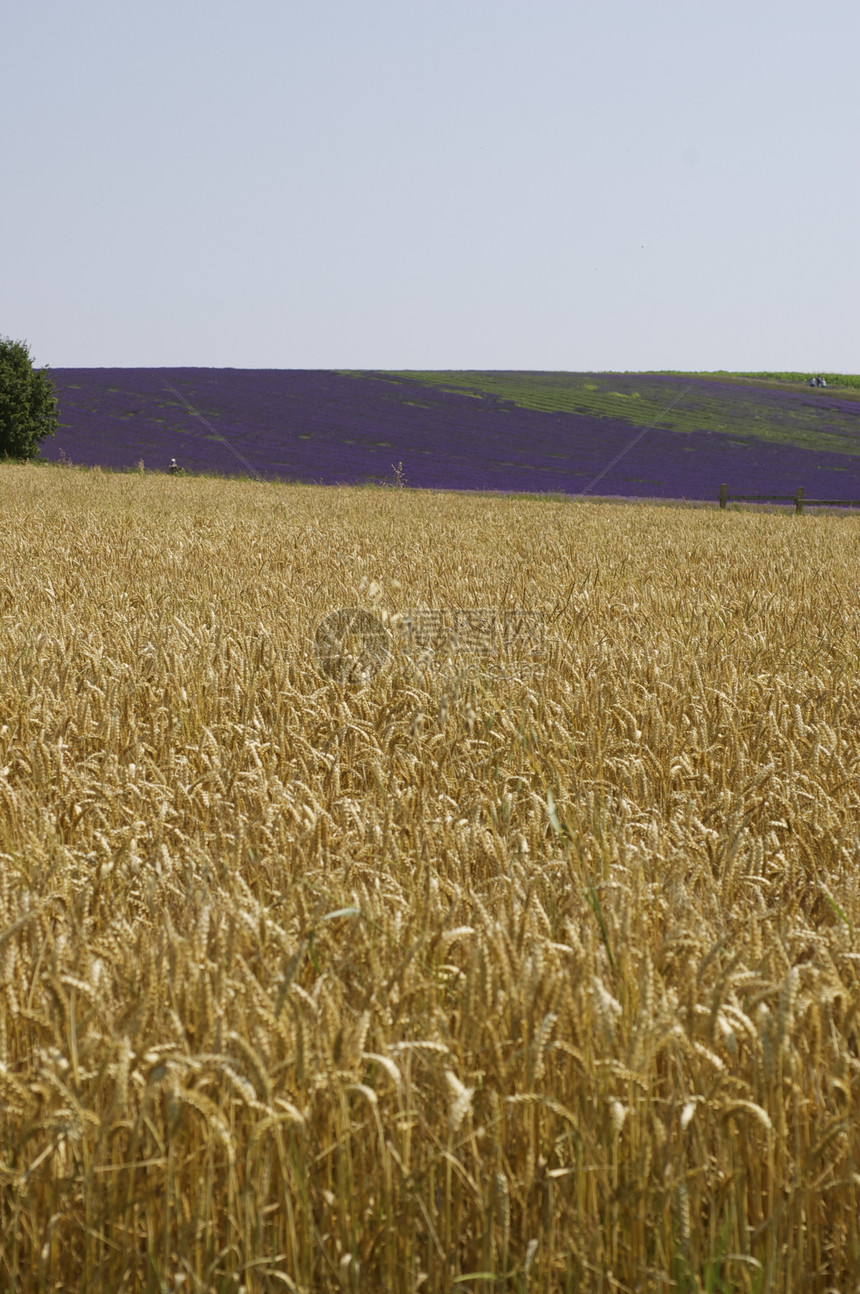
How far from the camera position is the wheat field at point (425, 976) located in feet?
4.03

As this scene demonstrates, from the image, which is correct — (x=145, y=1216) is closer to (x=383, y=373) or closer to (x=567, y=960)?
(x=567, y=960)

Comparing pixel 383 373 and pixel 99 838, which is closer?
pixel 99 838

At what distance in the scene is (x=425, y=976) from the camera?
5.48 feet

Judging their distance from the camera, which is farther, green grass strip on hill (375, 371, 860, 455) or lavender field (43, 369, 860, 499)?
green grass strip on hill (375, 371, 860, 455)

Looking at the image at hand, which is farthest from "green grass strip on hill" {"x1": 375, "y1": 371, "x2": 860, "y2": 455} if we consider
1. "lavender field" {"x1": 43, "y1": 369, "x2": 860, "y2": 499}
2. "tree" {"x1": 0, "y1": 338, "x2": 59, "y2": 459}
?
"tree" {"x1": 0, "y1": 338, "x2": 59, "y2": 459}

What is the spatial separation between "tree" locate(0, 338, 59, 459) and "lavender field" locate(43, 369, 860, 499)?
1273 millimetres

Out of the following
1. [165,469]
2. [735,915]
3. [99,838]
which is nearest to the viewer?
[735,915]

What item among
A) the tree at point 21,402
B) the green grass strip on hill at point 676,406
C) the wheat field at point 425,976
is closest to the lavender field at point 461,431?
the green grass strip on hill at point 676,406

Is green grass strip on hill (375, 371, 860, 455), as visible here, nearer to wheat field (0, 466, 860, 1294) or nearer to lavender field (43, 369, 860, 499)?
lavender field (43, 369, 860, 499)

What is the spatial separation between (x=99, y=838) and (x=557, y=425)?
143ft

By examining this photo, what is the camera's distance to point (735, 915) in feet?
6.51

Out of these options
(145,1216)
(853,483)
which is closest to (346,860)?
(145,1216)

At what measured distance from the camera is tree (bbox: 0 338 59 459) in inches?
1175

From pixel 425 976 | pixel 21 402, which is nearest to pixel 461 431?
pixel 21 402
